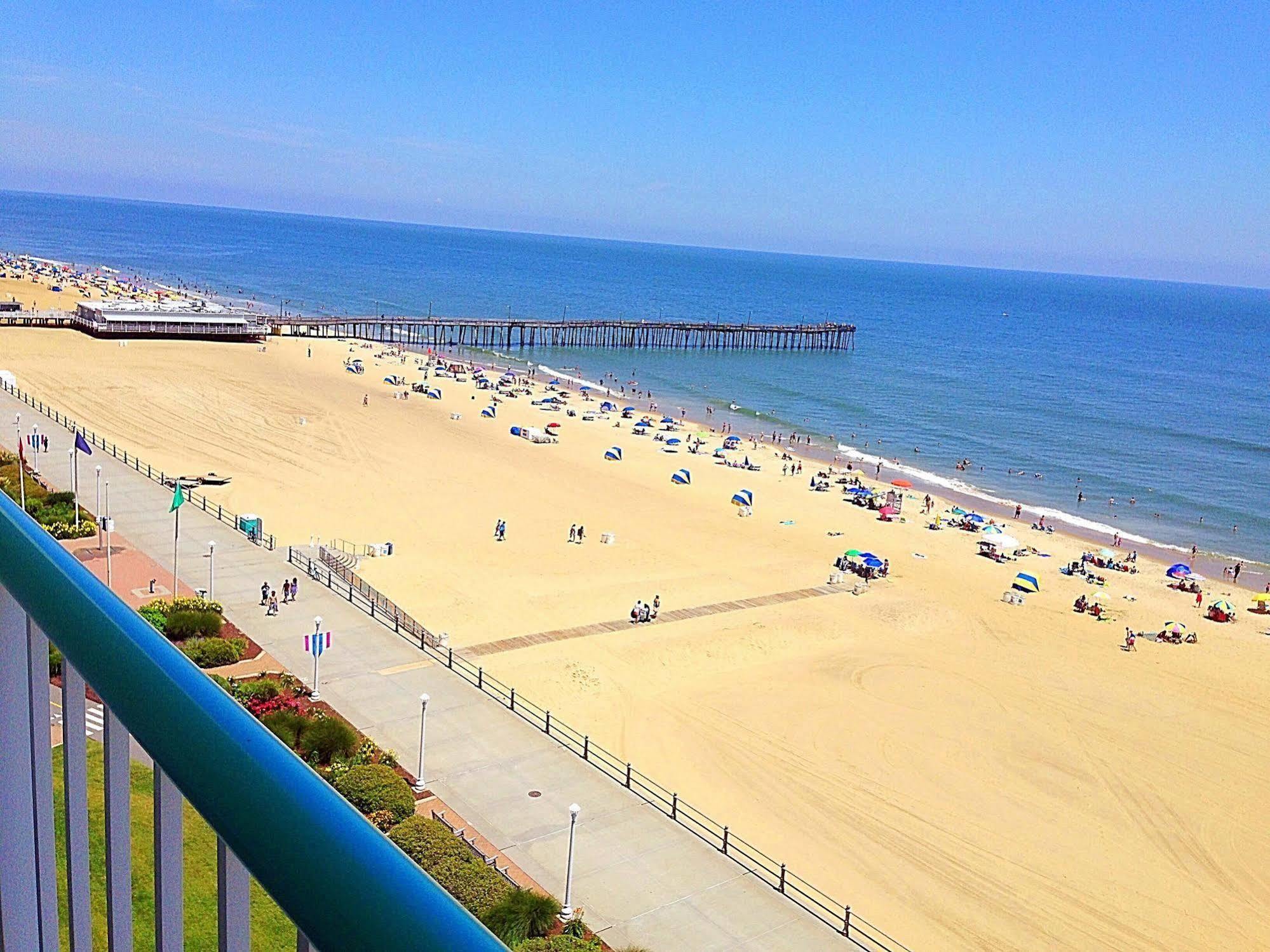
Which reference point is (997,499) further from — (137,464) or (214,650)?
(214,650)

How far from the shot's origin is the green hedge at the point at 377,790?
1410cm

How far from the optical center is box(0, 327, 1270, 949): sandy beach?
56.4ft

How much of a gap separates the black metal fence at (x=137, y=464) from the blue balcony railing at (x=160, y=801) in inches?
1019

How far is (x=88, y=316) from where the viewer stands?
64.6 m

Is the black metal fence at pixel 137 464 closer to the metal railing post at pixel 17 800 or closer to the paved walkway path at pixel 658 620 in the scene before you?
the paved walkway path at pixel 658 620

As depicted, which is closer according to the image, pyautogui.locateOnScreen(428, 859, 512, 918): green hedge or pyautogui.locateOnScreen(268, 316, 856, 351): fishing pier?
pyautogui.locateOnScreen(428, 859, 512, 918): green hedge

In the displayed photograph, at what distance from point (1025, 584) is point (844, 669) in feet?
38.5

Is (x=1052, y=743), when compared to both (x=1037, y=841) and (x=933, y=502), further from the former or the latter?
(x=933, y=502)

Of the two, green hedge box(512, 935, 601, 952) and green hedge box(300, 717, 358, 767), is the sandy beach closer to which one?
green hedge box(512, 935, 601, 952)

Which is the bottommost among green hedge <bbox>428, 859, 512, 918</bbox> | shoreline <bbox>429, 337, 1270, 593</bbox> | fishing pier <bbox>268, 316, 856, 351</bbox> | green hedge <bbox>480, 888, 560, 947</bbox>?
shoreline <bbox>429, 337, 1270, 593</bbox>

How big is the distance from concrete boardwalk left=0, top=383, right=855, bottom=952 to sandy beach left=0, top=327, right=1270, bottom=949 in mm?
2579

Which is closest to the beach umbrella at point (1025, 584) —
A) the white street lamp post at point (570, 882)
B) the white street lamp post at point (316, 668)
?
the white street lamp post at point (316, 668)

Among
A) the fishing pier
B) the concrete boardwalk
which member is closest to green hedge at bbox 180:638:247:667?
the concrete boardwalk

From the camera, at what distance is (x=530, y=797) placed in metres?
15.6
